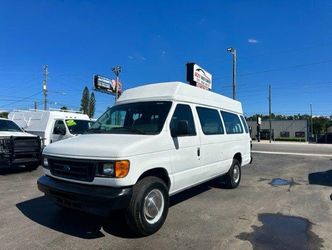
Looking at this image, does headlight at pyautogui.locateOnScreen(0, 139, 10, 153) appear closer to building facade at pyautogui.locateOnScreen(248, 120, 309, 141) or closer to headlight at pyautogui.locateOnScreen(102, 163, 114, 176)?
headlight at pyautogui.locateOnScreen(102, 163, 114, 176)

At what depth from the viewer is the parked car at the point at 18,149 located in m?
9.44

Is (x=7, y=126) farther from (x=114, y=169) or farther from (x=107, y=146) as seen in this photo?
(x=114, y=169)

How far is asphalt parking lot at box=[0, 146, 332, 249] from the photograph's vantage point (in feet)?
13.7

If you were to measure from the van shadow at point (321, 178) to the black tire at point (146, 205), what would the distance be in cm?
629

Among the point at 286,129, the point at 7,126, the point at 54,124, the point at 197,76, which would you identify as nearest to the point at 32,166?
the point at 7,126

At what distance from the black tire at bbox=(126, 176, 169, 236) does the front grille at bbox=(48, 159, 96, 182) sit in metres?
0.70

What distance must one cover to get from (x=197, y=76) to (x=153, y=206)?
1723 cm

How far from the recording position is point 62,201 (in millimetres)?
4398

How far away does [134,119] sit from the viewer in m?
5.45

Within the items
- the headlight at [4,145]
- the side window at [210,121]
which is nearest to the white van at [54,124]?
the headlight at [4,145]

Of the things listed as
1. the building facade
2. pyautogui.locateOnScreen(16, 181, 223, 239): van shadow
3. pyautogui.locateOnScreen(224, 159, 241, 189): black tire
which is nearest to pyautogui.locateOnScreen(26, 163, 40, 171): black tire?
pyautogui.locateOnScreen(16, 181, 223, 239): van shadow

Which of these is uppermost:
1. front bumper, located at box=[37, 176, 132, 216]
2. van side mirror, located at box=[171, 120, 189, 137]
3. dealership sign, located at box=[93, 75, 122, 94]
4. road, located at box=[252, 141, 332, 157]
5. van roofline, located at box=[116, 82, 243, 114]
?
dealership sign, located at box=[93, 75, 122, 94]

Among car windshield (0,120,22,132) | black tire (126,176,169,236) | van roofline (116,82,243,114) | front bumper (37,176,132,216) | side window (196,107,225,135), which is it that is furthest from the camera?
car windshield (0,120,22,132)

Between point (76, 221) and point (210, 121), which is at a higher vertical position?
point (210, 121)
